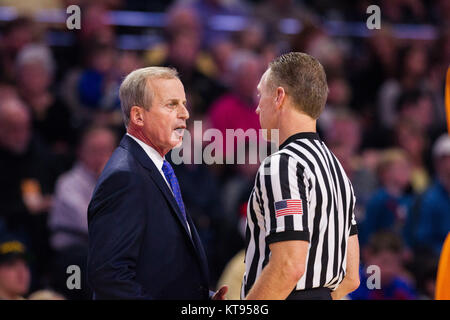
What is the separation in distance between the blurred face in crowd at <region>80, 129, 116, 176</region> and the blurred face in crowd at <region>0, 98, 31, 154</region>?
0.46 meters

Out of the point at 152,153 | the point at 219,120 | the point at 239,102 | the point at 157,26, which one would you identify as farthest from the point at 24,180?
the point at 152,153

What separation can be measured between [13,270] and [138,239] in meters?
2.01

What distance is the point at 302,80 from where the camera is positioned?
2570 millimetres

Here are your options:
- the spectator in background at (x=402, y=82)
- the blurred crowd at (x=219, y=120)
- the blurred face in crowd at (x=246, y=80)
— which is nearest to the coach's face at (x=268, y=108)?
the blurred crowd at (x=219, y=120)

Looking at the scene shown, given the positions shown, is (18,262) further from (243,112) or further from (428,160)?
(428,160)

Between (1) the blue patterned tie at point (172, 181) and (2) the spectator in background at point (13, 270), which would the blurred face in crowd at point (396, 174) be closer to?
(2) the spectator in background at point (13, 270)

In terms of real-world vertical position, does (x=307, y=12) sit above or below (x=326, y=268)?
above

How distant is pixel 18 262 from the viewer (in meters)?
4.36

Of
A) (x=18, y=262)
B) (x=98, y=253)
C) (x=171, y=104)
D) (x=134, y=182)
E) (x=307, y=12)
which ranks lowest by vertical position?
(x=18, y=262)

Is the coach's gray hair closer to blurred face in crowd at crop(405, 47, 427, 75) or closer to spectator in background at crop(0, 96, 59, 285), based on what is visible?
spectator in background at crop(0, 96, 59, 285)

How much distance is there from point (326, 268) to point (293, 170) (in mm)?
360

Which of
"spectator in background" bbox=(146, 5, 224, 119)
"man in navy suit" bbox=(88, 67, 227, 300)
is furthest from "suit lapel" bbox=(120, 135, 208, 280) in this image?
"spectator in background" bbox=(146, 5, 224, 119)

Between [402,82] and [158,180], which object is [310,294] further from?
[402,82]
